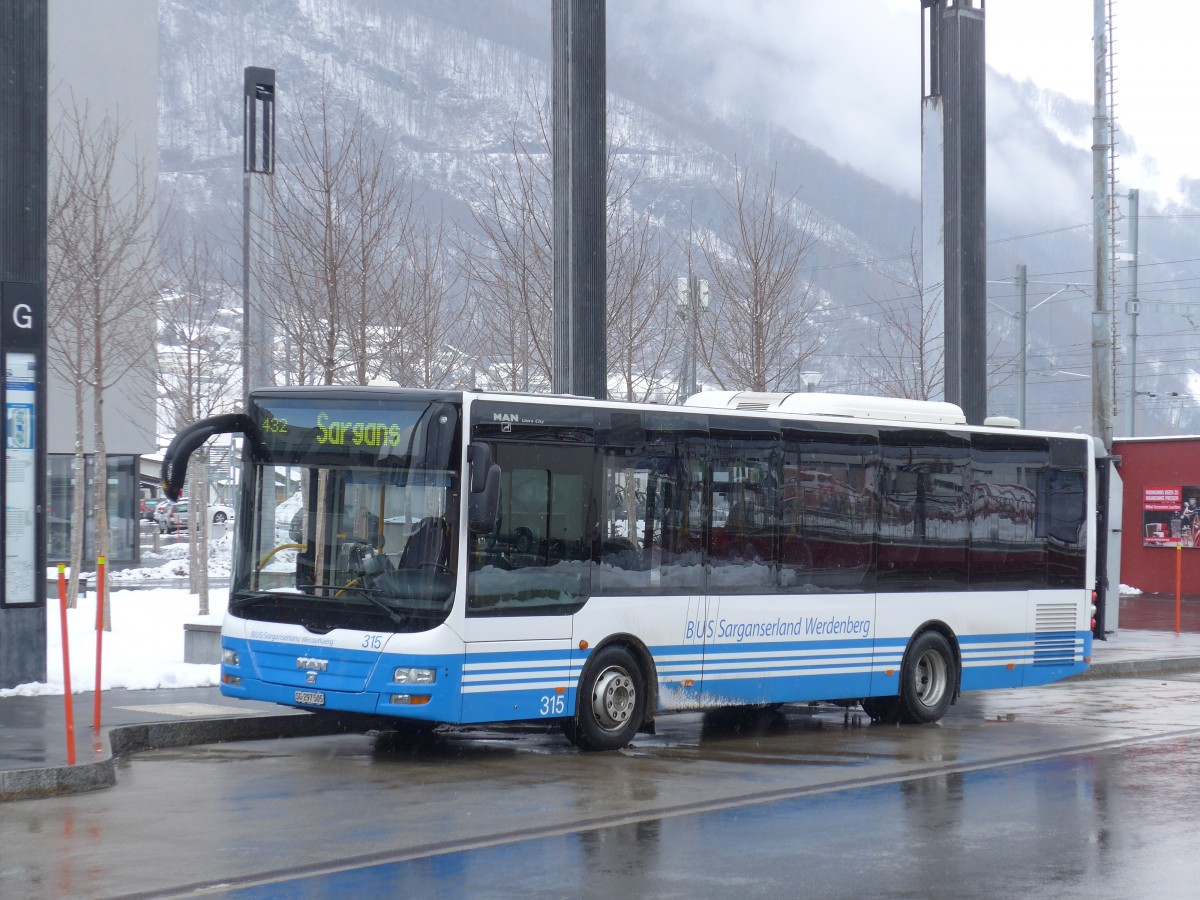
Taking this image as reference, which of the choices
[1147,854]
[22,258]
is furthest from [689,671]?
[22,258]

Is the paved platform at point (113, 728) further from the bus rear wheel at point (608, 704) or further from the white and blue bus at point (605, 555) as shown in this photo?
the bus rear wheel at point (608, 704)

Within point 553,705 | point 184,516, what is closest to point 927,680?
point 553,705

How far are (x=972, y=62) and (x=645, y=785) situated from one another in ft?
49.9

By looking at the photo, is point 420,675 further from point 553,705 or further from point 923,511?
point 923,511

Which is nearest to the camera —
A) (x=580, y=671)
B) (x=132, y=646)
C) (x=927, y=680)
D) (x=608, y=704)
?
(x=580, y=671)

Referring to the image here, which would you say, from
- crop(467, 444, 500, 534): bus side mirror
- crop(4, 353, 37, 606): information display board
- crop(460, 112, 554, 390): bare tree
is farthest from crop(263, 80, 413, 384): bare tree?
crop(467, 444, 500, 534): bus side mirror

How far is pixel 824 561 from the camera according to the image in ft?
48.7

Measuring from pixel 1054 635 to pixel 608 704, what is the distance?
19.4 ft

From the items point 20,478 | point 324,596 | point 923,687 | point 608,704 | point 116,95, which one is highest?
point 116,95

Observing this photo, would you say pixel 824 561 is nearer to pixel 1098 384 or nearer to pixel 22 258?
pixel 22 258

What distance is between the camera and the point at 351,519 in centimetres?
1240

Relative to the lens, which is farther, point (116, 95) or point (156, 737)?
point (116, 95)

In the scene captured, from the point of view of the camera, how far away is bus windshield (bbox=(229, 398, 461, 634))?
12.1 metres

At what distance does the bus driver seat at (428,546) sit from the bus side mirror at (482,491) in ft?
0.72
